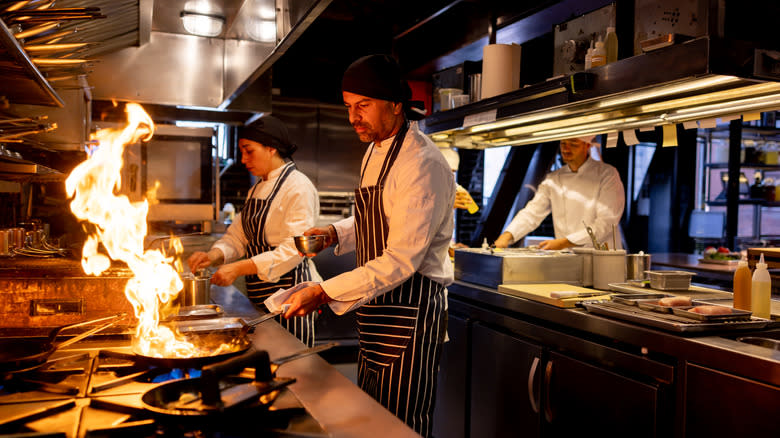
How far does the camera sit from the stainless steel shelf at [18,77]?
1323 millimetres

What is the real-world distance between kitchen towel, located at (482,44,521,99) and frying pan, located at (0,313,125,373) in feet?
7.59

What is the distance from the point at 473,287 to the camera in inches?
120

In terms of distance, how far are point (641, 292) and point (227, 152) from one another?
565 centimetres

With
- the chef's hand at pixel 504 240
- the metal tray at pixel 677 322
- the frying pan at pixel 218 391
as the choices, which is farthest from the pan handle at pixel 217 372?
the chef's hand at pixel 504 240

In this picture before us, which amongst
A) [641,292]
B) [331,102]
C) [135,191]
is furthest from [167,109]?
[641,292]

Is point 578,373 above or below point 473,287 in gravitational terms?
below

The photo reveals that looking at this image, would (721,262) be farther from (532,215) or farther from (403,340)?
(403,340)

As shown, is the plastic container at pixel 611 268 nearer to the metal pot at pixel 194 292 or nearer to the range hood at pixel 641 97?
the range hood at pixel 641 97

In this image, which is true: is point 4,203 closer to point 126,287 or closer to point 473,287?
point 126,287

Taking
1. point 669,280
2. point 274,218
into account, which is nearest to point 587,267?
point 669,280

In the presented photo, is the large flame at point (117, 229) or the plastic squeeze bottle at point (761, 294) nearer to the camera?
the large flame at point (117, 229)

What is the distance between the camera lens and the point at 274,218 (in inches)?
125

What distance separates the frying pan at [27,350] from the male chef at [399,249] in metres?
0.77

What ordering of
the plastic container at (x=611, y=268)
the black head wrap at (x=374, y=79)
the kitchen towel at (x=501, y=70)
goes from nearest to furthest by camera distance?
the black head wrap at (x=374, y=79)
the plastic container at (x=611, y=268)
the kitchen towel at (x=501, y=70)
